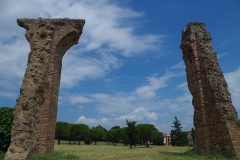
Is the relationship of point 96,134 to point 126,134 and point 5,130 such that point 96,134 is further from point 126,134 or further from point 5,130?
point 5,130

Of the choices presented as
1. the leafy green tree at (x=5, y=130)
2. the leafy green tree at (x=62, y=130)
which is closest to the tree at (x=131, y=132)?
the leafy green tree at (x=62, y=130)

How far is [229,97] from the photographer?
9.77 metres

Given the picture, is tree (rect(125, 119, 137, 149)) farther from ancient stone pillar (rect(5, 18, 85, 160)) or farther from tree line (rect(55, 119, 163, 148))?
ancient stone pillar (rect(5, 18, 85, 160))

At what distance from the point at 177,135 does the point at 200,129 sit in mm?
41367

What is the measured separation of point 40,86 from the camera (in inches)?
372

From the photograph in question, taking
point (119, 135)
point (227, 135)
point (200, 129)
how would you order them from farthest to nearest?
point (119, 135) < point (200, 129) < point (227, 135)

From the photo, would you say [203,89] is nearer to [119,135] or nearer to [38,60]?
[38,60]

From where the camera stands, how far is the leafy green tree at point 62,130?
41.8 metres

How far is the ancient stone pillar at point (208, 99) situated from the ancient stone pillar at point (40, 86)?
680 cm

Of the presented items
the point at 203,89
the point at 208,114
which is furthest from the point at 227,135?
the point at 203,89

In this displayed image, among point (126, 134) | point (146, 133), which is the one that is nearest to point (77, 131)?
point (146, 133)

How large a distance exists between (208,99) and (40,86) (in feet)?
27.6

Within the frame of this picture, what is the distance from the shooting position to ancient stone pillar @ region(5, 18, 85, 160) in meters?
7.97

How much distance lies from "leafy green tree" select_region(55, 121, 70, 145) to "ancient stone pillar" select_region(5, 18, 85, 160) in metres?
32.4
